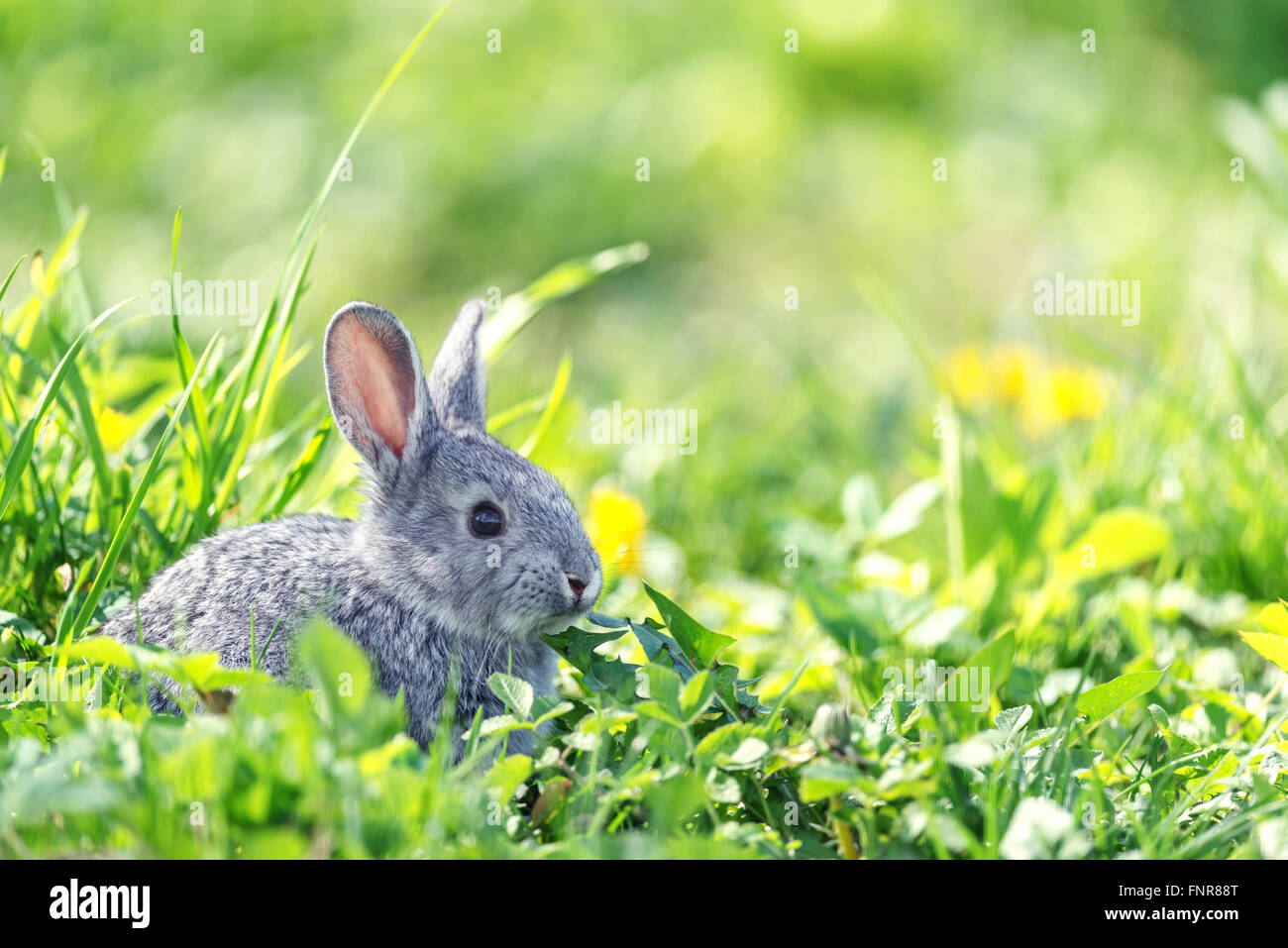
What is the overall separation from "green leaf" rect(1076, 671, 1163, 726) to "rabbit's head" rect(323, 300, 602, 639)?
50.5 inches

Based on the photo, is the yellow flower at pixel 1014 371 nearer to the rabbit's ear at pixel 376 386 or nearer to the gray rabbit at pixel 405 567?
the gray rabbit at pixel 405 567

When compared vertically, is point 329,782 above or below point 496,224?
below

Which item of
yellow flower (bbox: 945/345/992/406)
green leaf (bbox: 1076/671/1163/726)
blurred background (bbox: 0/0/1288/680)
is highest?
blurred background (bbox: 0/0/1288/680)

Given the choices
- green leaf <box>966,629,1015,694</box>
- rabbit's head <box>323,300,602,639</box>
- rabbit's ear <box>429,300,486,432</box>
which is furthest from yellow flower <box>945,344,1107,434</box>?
rabbit's head <box>323,300,602,639</box>

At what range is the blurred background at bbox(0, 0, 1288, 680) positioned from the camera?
21.1 feet

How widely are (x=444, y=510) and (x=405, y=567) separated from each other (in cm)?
20

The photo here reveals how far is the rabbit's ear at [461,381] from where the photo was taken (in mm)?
3902

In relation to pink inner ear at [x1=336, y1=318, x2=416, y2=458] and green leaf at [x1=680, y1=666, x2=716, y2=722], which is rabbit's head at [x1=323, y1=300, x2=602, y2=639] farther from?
green leaf at [x1=680, y1=666, x2=716, y2=722]

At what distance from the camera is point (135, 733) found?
8.30 ft

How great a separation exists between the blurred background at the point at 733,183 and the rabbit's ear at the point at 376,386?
7.03ft
